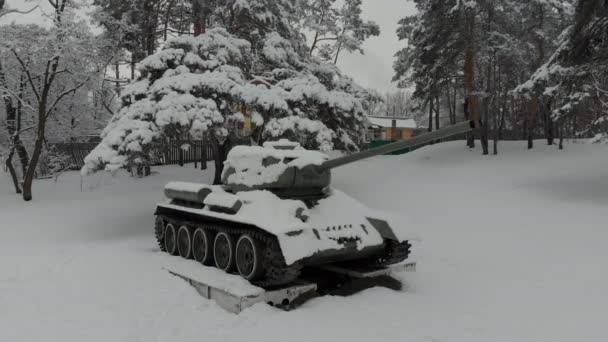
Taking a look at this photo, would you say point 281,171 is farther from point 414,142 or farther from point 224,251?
point 414,142

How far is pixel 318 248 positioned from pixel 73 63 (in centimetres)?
1365

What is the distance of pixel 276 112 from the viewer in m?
13.5

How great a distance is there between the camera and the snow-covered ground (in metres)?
6.07

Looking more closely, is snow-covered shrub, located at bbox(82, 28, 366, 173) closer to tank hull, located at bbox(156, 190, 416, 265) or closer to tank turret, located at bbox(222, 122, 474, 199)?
tank turret, located at bbox(222, 122, 474, 199)

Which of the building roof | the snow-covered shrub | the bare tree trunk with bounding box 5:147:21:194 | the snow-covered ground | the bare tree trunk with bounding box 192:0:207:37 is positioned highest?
the bare tree trunk with bounding box 192:0:207:37

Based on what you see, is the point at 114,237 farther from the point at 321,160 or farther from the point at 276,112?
the point at 321,160

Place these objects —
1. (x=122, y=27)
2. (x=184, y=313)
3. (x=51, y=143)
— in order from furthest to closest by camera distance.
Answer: (x=51, y=143), (x=122, y=27), (x=184, y=313)

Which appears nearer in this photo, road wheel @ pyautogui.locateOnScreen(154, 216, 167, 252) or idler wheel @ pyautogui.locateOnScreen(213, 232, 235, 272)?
idler wheel @ pyautogui.locateOnScreen(213, 232, 235, 272)

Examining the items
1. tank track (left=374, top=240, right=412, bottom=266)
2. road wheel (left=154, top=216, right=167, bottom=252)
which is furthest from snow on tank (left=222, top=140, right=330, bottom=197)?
road wheel (left=154, top=216, right=167, bottom=252)

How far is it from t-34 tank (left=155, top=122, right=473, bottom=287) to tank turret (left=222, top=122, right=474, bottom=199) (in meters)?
0.02

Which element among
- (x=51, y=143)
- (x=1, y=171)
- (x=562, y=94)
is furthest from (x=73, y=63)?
(x=562, y=94)

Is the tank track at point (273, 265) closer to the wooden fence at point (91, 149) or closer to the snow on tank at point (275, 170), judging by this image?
the snow on tank at point (275, 170)

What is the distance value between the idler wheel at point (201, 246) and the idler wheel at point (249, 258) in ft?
3.33

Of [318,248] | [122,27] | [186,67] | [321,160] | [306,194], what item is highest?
[122,27]
